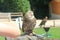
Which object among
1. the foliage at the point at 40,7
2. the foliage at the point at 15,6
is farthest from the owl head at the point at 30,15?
the foliage at the point at 40,7

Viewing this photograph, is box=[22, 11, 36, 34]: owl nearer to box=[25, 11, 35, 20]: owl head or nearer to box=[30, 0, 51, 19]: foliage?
box=[25, 11, 35, 20]: owl head

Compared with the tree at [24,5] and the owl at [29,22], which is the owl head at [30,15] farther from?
the tree at [24,5]

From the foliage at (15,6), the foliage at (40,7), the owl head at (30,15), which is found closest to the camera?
the owl head at (30,15)

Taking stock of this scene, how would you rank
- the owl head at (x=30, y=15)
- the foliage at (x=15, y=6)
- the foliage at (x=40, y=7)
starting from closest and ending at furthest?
1. the owl head at (x=30, y=15)
2. the foliage at (x=15, y=6)
3. the foliage at (x=40, y=7)

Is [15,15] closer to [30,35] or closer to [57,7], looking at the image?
[57,7]

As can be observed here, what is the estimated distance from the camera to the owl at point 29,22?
4449mm

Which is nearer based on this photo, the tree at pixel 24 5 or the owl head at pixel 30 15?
the owl head at pixel 30 15

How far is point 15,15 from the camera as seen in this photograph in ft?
40.5

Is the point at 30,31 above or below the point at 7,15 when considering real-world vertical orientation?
above

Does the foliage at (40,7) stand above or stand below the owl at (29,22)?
below

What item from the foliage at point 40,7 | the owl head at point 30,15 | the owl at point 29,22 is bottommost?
the foliage at point 40,7

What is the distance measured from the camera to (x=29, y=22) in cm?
455

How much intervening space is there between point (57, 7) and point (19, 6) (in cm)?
320

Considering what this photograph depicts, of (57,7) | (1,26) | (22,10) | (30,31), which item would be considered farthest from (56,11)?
(1,26)
